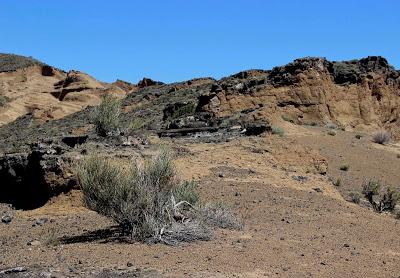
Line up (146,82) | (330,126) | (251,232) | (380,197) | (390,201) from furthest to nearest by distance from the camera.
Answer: (146,82)
(330,126)
(380,197)
(390,201)
(251,232)

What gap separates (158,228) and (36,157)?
21.7ft

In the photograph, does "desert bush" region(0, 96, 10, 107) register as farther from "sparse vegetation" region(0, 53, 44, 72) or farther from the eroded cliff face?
the eroded cliff face

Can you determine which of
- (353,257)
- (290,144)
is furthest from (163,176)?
(290,144)

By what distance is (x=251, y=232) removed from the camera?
10.6 m

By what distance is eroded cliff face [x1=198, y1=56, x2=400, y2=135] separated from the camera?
3090cm

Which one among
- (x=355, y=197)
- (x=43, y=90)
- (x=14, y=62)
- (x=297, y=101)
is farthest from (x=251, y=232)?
(x=14, y=62)

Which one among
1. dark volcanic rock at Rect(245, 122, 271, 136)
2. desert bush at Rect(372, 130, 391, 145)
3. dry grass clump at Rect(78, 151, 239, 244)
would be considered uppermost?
dark volcanic rock at Rect(245, 122, 271, 136)

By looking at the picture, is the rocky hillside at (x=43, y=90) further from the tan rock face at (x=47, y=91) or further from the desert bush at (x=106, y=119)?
the desert bush at (x=106, y=119)

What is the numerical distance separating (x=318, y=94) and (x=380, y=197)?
15.4 m

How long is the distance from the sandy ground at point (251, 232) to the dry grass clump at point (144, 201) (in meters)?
0.32

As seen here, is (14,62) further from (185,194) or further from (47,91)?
(185,194)

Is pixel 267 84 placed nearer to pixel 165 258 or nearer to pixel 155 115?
pixel 155 115

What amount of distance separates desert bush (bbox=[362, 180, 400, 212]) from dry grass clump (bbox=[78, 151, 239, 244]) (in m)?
7.57

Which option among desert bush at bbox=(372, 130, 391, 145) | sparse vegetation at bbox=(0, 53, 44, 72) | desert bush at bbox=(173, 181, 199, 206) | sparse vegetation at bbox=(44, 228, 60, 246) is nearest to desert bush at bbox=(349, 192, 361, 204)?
desert bush at bbox=(173, 181, 199, 206)
